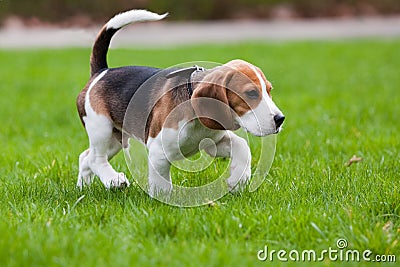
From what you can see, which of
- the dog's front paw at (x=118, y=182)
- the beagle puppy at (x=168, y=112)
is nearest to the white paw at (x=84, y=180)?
the beagle puppy at (x=168, y=112)

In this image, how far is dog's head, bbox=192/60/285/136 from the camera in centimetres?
377

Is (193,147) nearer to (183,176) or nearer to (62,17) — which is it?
(183,176)

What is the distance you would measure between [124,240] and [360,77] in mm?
7614

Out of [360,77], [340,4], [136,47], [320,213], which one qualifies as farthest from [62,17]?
[320,213]

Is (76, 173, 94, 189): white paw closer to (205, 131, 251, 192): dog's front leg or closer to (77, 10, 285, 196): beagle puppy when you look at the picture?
(77, 10, 285, 196): beagle puppy

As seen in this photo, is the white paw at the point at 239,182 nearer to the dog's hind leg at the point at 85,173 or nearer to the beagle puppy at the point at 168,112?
the beagle puppy at the point at 168,112

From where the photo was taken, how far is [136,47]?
15.4m

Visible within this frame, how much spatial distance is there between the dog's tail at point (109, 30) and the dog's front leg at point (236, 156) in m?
Result: 0.93

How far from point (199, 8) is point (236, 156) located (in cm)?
1671

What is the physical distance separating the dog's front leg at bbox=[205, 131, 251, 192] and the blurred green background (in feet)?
48.2

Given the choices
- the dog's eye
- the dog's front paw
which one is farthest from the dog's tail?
the dog's eye

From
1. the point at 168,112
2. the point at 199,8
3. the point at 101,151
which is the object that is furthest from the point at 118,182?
the point at 199,8

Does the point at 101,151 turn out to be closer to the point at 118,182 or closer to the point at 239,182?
the point at 118,182

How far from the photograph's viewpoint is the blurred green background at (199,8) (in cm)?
1892
